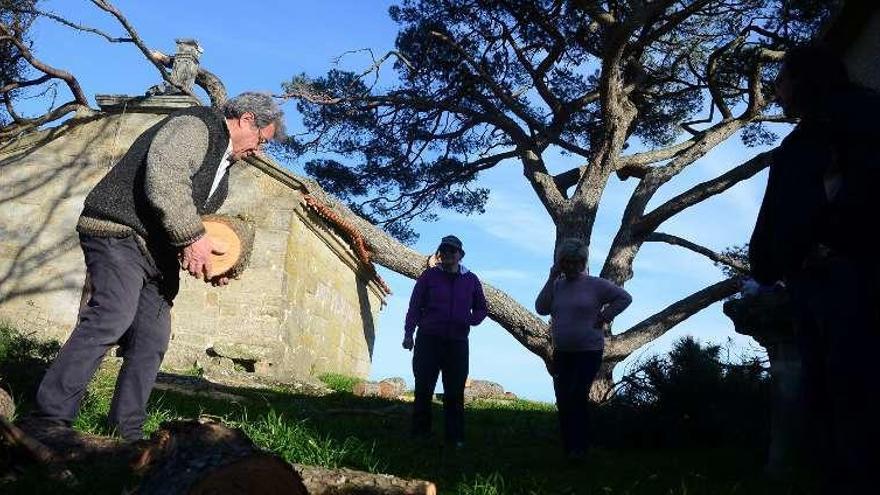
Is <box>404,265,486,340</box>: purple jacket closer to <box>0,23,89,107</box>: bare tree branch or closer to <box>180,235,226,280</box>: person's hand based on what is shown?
<box>180,235,226,280</box>: person's hand

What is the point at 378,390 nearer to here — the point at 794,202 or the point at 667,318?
the point at 667,318

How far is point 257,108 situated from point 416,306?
306cm

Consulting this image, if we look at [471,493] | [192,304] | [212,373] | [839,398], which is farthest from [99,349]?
[192,304]

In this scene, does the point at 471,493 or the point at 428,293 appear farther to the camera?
the point at 428,293

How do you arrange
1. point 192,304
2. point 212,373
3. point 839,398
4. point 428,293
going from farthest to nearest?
point 192,304, point 212,373, point 428,293, point 839,398

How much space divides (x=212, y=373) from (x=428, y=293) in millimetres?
4961

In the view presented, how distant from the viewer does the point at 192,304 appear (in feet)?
38.5

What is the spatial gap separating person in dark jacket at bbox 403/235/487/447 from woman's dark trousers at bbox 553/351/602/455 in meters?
1.07

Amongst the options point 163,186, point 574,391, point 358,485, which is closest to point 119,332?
point 163,186

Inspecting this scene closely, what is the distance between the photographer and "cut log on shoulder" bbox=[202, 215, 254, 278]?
4773 mm

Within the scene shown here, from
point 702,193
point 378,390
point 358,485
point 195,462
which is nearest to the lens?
point 195,462

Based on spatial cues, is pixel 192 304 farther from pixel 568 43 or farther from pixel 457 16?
pixel 568 43

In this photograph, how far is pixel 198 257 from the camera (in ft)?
13.3

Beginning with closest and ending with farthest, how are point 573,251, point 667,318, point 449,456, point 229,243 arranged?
point 229,243 < point 449,456 < point 573,251 < point 667,318
